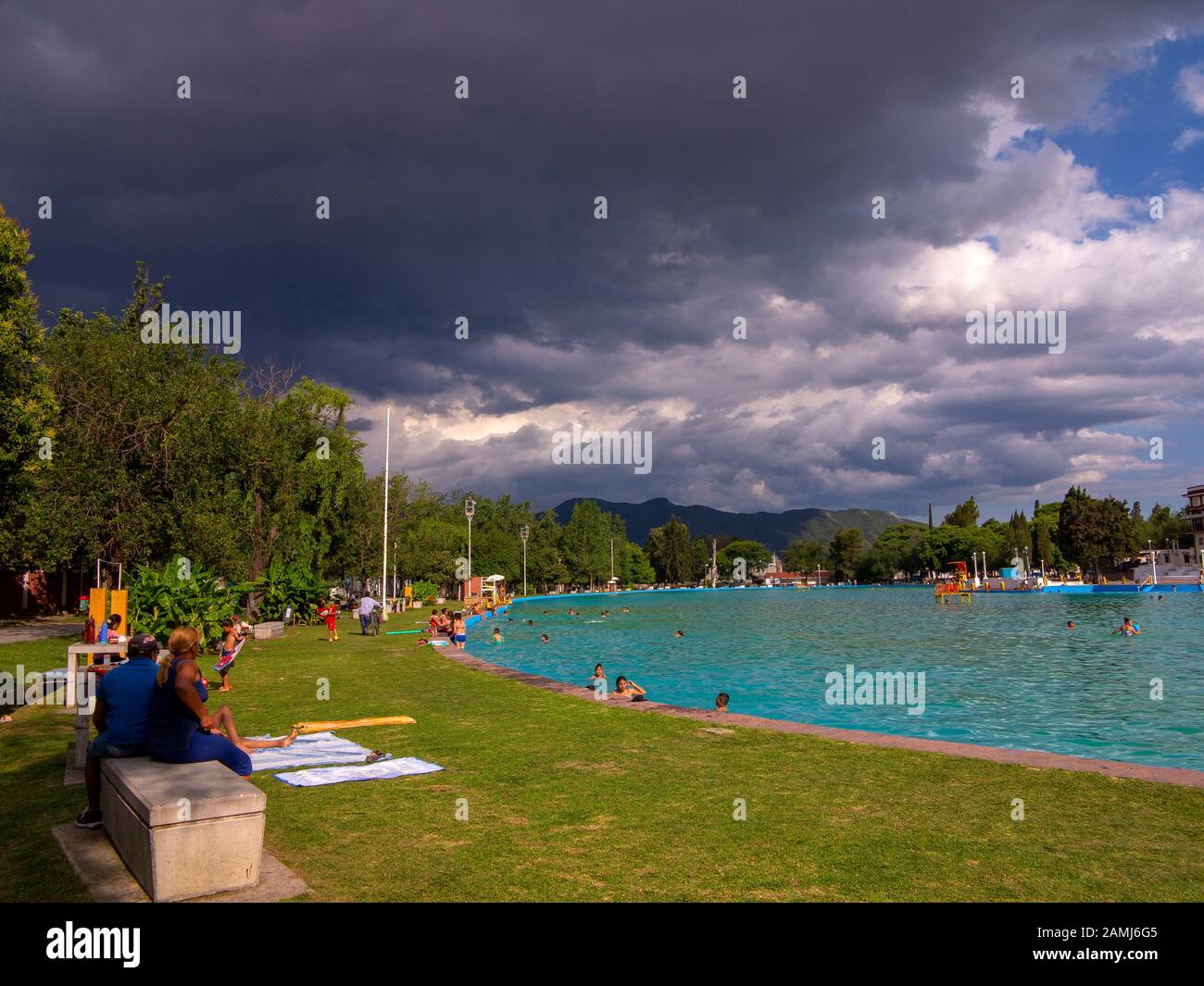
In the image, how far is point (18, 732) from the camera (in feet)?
37.7

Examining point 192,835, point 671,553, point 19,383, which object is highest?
point 19,383

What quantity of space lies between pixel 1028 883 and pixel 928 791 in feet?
8.08

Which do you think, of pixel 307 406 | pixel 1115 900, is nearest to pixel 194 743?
pixel 1115 900

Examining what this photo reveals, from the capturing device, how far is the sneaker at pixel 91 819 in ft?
22.3

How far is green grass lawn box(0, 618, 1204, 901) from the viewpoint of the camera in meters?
5.48

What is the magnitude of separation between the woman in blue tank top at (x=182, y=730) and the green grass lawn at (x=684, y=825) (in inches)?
31.5

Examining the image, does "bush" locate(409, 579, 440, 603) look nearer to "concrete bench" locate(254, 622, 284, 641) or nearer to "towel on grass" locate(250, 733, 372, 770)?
"concrete bench" locate(254, 622, 284, 641)

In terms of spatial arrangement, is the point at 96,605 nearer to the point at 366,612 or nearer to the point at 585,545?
the point at 366,612

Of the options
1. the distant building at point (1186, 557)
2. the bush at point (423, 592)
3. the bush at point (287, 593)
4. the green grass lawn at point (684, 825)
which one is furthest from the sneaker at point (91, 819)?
the distant building at point (1186, 557)

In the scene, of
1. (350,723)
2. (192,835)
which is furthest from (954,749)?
(192,835)

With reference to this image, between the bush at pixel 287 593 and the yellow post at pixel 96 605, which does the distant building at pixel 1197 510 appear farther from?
the yellow post at pixel 96 605

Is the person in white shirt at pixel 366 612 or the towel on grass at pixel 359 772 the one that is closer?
the towel on grass at pixel 359 772

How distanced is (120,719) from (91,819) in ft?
2.88

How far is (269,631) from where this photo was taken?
2994cm
